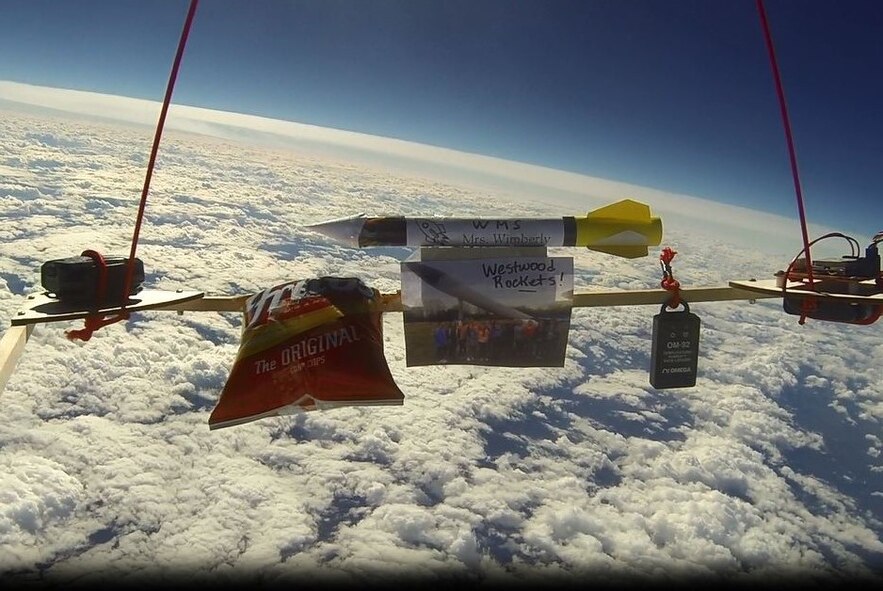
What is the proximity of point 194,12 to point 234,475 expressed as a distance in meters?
75.2

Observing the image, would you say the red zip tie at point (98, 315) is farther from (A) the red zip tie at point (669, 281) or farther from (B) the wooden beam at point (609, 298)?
(A) the red zip tie at point (669, 281)

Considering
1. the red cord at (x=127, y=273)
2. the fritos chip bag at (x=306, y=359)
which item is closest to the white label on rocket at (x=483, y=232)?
the fritos chip bag at (x=306, y=359)

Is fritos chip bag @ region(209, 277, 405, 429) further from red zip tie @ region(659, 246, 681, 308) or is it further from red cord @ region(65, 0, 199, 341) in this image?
red zip tie @ region(659, 246, 681, 308)

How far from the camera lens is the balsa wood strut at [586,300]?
8.47 ft

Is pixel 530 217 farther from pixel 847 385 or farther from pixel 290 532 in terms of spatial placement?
pixel 847 385

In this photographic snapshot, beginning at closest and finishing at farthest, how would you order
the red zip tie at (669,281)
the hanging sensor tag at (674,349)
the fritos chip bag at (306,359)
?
the fritos chip bag at (306,359) < the red zip tie at (669,281) < the hanging sensor tag at (674,349)

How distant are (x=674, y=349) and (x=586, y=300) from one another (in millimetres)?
990

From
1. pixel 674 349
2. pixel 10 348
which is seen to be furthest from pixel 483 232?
pixel 10 348

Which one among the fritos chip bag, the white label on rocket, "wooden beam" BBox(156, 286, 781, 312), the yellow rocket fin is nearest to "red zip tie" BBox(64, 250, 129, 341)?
"wooden beam" BBox(156, 286, 781, 312)

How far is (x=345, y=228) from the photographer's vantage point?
121 inches

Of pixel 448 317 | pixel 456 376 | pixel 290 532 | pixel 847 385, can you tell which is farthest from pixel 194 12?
pixel 847 385

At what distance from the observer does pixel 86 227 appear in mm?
89812

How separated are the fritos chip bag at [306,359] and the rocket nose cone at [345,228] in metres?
0.31

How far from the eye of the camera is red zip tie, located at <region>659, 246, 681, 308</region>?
351 centimetres
